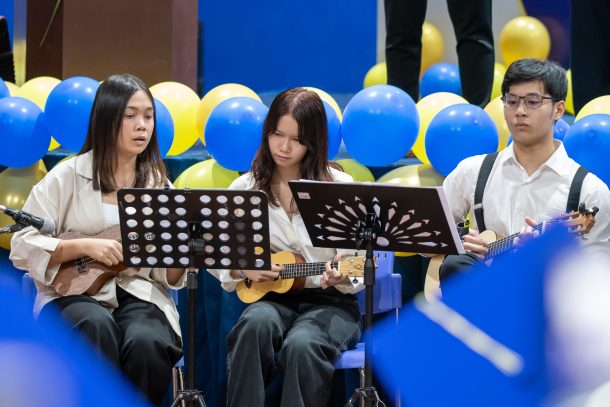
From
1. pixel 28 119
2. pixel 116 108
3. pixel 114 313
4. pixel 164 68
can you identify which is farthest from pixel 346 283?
pixel 164 68

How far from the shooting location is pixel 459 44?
6.12 m

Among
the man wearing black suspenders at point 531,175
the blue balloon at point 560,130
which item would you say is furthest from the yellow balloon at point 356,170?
the blue balloon at point 560,130

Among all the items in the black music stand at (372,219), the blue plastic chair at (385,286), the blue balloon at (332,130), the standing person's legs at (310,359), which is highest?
the blue balloon at (332,130)

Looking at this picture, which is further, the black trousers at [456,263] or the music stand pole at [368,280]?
the black trousers at [456,263]

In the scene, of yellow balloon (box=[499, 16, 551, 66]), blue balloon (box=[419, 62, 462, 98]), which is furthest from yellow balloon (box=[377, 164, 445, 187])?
yellow balloon (box=[499, 16, 551, 66])

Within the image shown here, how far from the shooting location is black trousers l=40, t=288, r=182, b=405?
13.1 ft

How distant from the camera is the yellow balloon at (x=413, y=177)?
495cm

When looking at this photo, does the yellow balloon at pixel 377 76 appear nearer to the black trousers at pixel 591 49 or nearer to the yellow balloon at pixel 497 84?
the yellow balloon at pixel 497 84

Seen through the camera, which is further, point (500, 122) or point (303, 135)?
point (500, 122)

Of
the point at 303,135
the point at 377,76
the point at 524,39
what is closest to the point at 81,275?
the point at 303,135

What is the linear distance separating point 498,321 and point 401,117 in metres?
3.76

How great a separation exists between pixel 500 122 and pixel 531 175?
1.12 m

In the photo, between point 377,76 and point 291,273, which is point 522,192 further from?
point 377,76

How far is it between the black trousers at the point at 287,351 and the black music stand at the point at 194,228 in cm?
45
